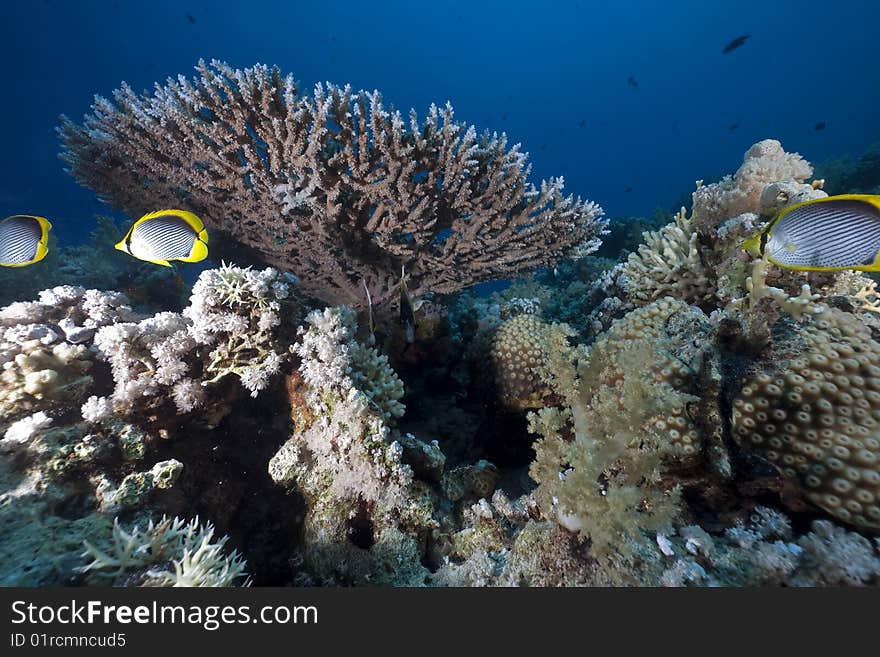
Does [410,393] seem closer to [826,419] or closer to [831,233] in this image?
[826,419]

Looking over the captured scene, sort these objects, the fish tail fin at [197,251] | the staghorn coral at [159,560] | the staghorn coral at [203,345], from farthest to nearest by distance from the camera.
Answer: the staghorn coral at [203,345], the fish tail fin at [197,251], the staghorn coral at [159,560]

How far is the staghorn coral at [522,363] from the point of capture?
3471mm

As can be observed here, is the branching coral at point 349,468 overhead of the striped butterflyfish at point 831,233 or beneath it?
beneath

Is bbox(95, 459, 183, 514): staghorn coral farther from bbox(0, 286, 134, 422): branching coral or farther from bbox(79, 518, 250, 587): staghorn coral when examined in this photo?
bbox(0, 286, 134, 422): branching coral

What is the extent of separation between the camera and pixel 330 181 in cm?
360

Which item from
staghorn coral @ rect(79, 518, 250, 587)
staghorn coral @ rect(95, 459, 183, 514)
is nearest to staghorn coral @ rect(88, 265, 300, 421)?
staghorn coral @ rect(95, 459, 183, 514)

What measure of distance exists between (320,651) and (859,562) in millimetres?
2402

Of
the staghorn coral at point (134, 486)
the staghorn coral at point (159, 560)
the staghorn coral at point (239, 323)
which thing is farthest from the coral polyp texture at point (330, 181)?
the staghorn coral at point (159, 560)

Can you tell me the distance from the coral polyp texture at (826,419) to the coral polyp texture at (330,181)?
2.48 metres

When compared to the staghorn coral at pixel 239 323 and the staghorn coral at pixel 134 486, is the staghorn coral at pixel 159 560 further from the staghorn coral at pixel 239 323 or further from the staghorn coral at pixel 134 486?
the staghorn coral at pixel 239 323

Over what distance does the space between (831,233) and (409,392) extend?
3.47m

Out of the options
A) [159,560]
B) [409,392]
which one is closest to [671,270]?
[409,392]

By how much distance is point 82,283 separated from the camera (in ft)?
17.2

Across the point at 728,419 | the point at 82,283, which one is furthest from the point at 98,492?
the point at 82,283
